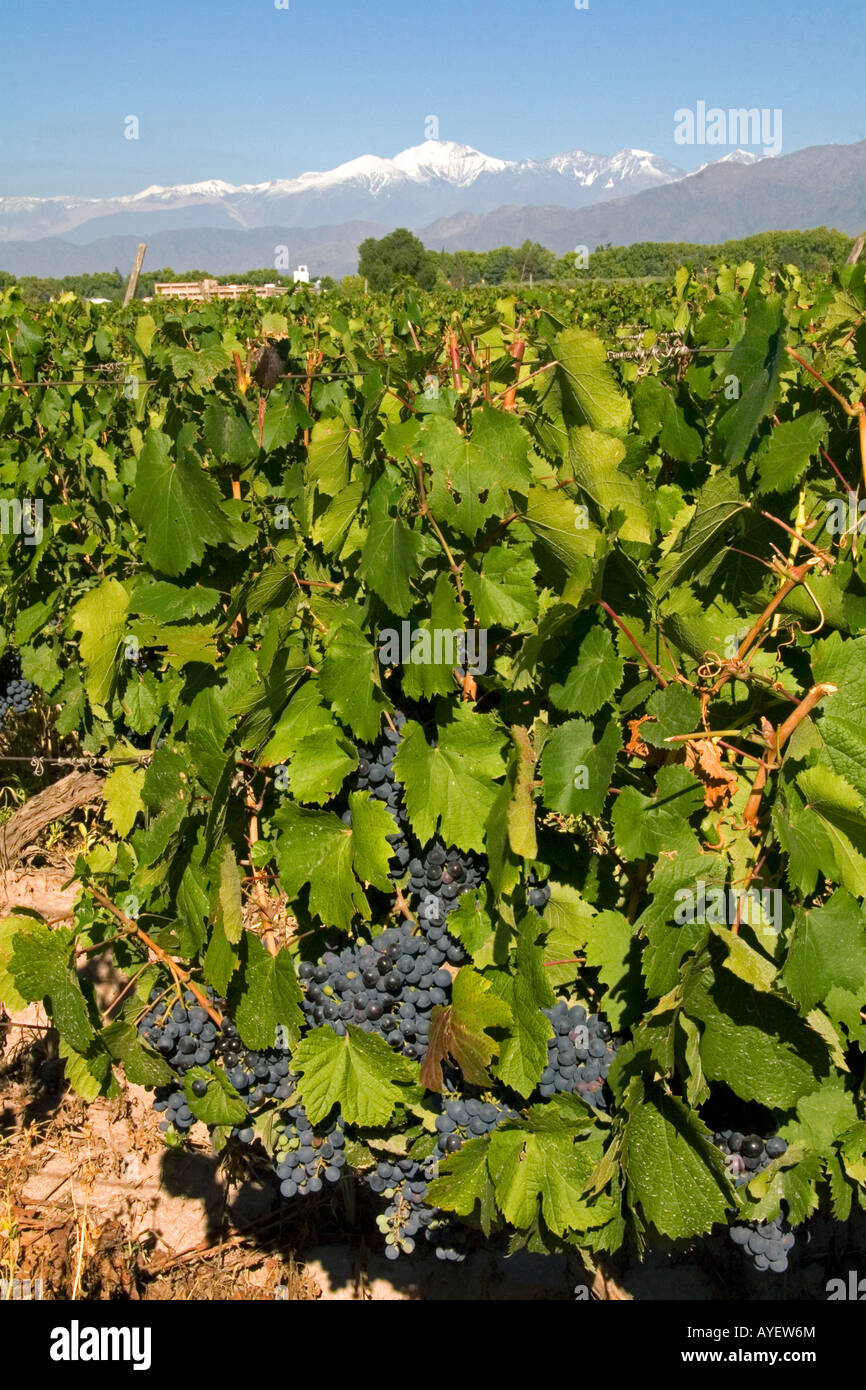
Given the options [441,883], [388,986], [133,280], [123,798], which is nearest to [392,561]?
[441,883]

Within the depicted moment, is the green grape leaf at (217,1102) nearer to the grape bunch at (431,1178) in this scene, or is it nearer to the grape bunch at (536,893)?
the grape bunch at (431,1178)

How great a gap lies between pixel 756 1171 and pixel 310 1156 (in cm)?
107

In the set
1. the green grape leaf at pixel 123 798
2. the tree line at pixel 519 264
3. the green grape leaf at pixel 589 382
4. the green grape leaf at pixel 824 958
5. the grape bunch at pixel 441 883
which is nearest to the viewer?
the green grape leaf at pixel 824 958

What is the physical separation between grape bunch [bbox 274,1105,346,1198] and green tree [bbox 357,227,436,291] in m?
56.9

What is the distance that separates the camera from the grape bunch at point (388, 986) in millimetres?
2271

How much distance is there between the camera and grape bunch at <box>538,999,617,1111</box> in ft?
7.48

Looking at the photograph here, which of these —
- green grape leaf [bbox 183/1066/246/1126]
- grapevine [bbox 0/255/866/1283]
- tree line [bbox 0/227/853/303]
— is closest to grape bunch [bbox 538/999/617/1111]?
grapevine [bbox 0/255/866/1283]

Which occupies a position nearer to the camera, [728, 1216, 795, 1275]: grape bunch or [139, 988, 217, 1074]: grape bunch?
[728, 1216, 795, 1275]: grape bunch

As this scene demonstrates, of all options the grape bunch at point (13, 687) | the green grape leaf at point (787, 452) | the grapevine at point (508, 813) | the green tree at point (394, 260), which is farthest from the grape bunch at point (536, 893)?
the green tree at point (394, 260)

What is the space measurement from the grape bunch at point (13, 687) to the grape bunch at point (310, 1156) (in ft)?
13.4

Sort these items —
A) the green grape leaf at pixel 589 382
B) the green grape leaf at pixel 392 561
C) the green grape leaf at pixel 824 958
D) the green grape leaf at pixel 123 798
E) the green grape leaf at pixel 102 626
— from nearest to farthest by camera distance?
the green grape leaf at pixel 824 958 → the green grape leaf at pixel 392 561 → the green grape leaf at pixel 589 382 → the green grape leaf at pixel 102 626 → the green grape leaf at pixel 123 798

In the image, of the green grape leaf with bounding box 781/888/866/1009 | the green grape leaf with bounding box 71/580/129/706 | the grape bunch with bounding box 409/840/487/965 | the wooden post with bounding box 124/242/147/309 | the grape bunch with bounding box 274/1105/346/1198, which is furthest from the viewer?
the wooden post with bounding box 124/242/147/309

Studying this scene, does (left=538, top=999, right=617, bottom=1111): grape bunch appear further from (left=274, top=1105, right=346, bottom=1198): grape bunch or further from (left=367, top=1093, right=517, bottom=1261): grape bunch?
(left=274, top=1105, right=346, bottom=1198): grape bunch
